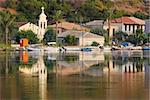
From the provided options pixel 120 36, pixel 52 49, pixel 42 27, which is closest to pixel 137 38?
pixel 120 36

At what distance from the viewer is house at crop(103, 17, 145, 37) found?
331ft

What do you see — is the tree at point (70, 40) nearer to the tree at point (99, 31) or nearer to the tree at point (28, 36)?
the tree at point (28, 36)

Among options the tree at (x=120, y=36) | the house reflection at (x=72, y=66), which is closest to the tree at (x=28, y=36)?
the tree at (x=120, y=36)

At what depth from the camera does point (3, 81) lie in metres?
24.2

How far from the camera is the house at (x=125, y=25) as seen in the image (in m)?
101

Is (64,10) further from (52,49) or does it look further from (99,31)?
(52,49)

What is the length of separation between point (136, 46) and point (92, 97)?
70840 millimetres

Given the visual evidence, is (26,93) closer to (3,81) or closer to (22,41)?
(3,81)

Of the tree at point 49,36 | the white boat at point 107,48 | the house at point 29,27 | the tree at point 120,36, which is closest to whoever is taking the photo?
the white boat at point 107,48

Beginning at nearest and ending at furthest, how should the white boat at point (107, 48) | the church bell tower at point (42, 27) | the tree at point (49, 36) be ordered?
the white boat at point (107, 48)
the tree at point (49, 36)
the church bell tower at point (42, 27)

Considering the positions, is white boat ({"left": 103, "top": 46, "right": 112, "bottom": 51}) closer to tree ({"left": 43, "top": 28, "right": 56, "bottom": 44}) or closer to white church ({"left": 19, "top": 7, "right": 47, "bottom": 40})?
tree ({"left": 43, "top": 28, "right": 56, "bottom": 44})

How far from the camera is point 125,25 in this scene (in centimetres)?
10281

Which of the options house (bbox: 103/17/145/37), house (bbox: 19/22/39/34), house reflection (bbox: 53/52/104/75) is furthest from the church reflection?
house (bbox: 103/17/145/37)

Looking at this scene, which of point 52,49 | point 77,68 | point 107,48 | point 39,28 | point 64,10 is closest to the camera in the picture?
point 77,68
